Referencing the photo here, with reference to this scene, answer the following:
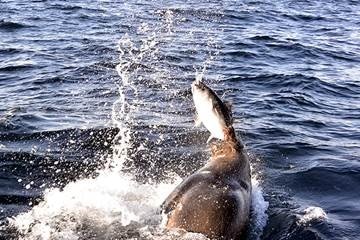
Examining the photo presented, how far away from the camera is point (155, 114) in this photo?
1046 centimetres

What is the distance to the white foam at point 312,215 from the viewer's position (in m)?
6.79

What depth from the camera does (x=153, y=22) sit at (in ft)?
58.5

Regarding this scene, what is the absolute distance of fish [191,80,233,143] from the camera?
6930 millimetres

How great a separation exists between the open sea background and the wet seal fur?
21 cm

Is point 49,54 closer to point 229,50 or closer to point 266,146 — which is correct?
point 229,50

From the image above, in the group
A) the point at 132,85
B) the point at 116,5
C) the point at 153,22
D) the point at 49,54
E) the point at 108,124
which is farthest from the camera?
the point at 116,5

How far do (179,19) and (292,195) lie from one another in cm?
1180

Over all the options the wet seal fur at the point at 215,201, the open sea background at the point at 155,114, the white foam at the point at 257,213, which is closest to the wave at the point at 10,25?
the open sea background at the point at 155,114

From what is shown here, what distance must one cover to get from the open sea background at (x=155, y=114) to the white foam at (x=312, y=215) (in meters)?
0.02

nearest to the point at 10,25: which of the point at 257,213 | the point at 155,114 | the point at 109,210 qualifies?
the point at 155,114

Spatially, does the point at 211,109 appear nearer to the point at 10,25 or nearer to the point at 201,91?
the point at 201,91

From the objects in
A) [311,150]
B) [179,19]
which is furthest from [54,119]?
[179,19]

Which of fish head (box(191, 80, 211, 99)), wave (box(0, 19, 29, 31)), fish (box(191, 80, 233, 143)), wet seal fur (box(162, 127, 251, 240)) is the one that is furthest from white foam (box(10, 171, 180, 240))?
wave (box(0, 19, 29, 31))

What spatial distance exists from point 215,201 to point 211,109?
5.60ft
